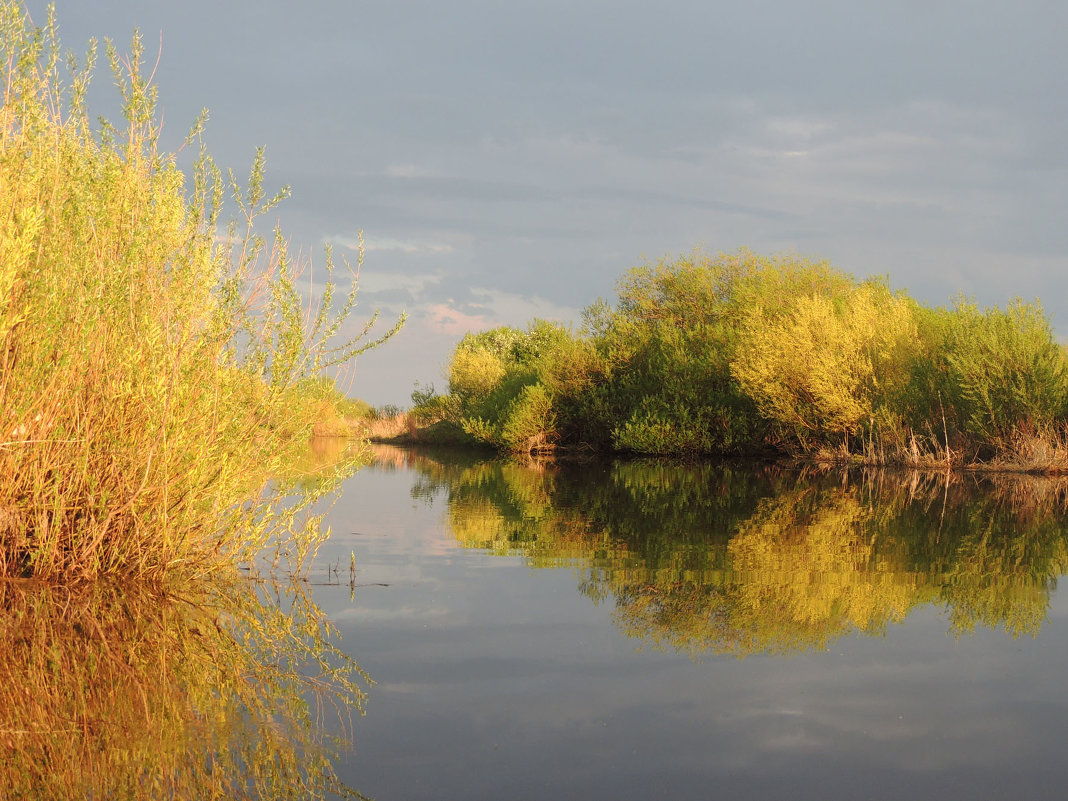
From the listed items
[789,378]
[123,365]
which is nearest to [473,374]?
[789,378]

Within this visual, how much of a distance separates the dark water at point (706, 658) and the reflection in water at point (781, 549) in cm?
5

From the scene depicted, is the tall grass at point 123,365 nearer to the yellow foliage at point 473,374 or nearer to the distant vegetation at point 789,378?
the distant vegetation at point 789,378

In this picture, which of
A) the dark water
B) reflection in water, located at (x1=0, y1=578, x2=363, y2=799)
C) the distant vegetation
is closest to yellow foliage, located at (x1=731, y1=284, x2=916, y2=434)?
the distant vegetation

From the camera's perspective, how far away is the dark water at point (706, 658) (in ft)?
13.7

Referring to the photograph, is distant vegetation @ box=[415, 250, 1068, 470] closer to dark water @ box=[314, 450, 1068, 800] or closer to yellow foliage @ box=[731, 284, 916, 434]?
yellow foliage @ box=[731, 284, 916, 434]

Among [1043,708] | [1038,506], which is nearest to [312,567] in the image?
[1043,708]

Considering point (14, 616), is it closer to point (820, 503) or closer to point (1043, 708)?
point (1043, 708)

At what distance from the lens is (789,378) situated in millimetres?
30391

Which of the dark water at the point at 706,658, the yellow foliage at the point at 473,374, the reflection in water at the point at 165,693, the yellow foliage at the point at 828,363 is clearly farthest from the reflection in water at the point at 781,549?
the yellow foliage at the point at 473,374

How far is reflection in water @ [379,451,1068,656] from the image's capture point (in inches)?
287

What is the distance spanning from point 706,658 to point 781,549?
5.23 meters

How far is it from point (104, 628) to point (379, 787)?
3.21m

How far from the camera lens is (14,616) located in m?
6.38

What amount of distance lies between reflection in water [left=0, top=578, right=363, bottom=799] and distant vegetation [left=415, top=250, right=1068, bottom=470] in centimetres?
2273
